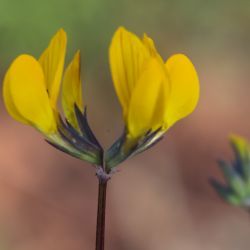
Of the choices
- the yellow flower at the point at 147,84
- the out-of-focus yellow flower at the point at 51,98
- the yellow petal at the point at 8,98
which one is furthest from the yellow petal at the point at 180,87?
the yellow petal at the point at 8,98

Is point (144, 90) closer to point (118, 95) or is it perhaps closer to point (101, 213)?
point (118, 95)

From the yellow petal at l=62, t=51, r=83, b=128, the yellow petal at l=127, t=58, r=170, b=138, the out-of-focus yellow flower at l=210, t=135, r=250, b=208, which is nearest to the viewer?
the out-of-focus yellow flower at l=210, t=135, r=250, b=208

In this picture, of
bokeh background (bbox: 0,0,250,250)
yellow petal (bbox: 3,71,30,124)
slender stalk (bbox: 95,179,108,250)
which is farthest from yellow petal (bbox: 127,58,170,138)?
bokeh background (bbox: 0,0,250,250)

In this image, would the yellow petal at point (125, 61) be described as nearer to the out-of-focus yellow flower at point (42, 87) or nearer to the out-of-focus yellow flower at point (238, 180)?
the out-of-focus yellow flower at point (42, 87)

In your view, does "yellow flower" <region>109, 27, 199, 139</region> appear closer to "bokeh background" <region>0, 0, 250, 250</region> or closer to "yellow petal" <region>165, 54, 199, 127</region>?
"yellow petal" <region>165, 54, 199, 127</region>

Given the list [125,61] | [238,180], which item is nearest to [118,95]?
[125,61]

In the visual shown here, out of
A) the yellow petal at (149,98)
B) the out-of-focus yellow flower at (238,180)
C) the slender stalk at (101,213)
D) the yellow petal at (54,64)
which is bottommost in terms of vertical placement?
the slender stalk at (101,213)
